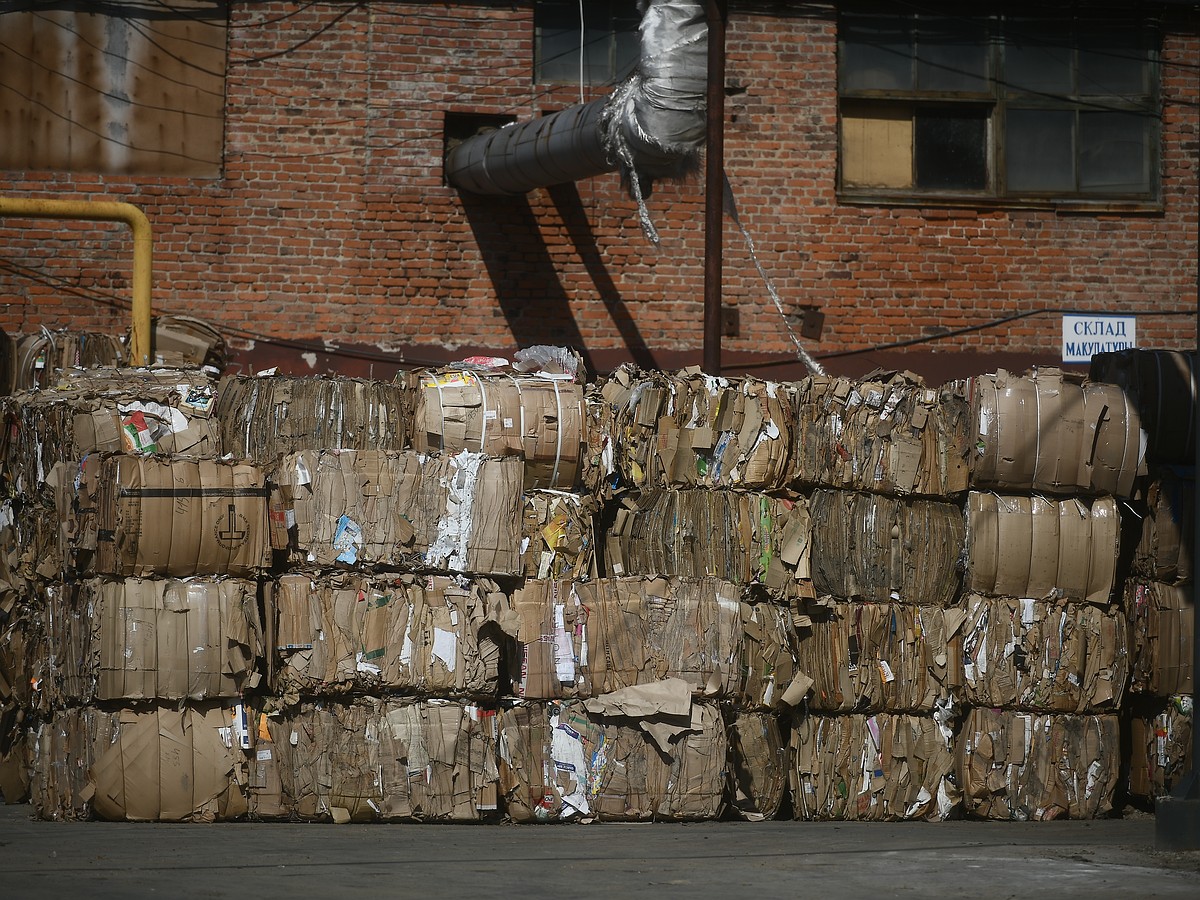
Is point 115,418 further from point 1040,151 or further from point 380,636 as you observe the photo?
point 1040,151

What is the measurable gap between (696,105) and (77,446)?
5.04 m

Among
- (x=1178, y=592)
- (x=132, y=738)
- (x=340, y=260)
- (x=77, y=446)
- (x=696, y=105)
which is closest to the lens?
(x=132, y=738)

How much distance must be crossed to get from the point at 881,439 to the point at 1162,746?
2.37 m

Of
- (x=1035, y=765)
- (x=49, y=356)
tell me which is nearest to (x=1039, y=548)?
(x=1035, y=765)

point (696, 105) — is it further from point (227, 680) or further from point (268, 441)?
point (227, 680)

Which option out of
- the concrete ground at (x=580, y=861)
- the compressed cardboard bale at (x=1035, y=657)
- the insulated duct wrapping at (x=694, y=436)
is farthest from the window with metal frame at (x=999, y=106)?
the concrete ground at (x=580, y=861)

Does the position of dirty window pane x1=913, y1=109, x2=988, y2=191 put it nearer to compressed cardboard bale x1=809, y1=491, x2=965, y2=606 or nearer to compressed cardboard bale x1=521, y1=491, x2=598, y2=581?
compressed cardboard bale x1=809, y1=491, x2=965, y2=606

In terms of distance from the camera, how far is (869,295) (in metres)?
12.4

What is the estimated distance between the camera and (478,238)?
472 inches

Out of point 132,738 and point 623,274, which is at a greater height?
point 623,274

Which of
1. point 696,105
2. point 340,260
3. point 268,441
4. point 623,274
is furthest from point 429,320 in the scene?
point 268,441

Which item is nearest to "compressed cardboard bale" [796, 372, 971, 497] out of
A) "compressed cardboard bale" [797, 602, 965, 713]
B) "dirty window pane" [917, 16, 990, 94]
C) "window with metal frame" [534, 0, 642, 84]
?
"compressed cardboard bale" [797, 602, 965, 713]

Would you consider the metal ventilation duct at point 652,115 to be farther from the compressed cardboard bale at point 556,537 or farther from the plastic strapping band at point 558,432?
the compressed cardboard bale at point 556,537

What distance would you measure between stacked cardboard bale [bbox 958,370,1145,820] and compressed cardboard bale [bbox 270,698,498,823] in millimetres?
2802
